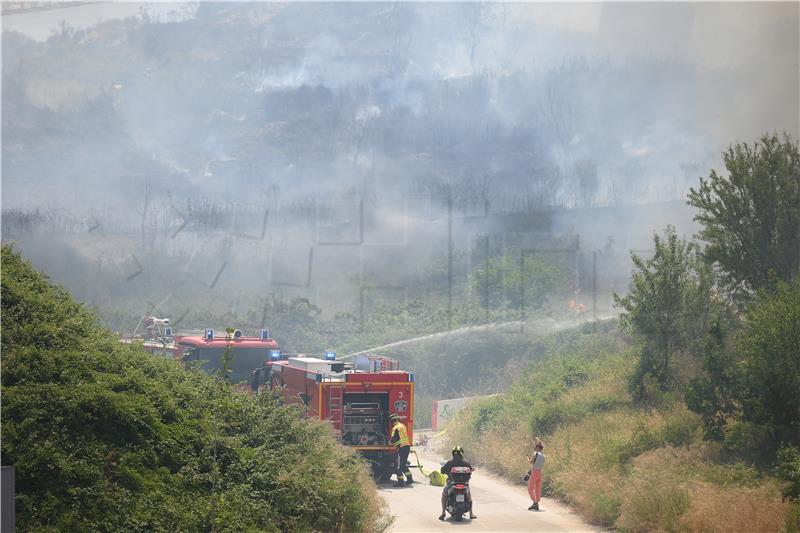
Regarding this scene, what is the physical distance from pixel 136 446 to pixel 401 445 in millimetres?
10185

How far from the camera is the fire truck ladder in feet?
71.6

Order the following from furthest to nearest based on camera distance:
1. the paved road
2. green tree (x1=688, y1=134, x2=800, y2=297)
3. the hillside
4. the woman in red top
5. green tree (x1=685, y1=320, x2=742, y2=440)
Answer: green tree (x1=688, y1=134, x2=800, y2=297) < the woman in red top < green tree (x1=685, y1=320, x2=742, y2=440) < the paved road < the hillside

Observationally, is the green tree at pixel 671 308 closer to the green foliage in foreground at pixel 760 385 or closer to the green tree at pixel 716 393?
the green tree at pixel 716 393

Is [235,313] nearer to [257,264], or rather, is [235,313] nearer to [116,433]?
[257,264]

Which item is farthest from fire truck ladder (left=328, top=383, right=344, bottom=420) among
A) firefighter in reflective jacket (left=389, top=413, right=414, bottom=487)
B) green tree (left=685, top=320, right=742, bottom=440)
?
green tree (left=685, top=320, right=742, bottom=440)

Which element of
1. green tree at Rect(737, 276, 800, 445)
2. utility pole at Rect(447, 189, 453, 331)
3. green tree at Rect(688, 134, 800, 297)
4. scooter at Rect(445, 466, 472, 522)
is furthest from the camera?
utility pole at Rect(447, 189, 453, 331)

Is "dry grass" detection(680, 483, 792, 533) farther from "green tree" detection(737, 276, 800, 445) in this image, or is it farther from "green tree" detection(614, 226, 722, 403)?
"green tree" detection(614, 226, 722, 403)

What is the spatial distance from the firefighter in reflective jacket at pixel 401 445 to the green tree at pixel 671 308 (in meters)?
6.17

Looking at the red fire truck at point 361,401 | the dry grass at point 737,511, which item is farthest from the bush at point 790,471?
the red fire truck at point 361,401

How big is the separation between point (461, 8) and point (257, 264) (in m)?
30.3

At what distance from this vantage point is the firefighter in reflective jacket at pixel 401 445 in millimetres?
21812

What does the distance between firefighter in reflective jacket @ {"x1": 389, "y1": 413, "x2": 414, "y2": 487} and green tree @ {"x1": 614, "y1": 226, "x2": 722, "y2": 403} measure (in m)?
6.17

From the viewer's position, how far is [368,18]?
74688mm

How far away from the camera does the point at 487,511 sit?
61.3ft
